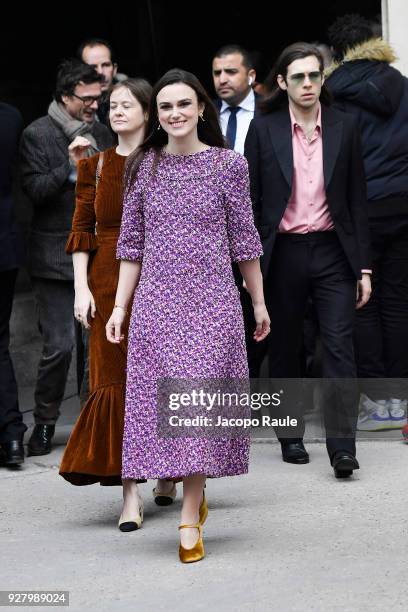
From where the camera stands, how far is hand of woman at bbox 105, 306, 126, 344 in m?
5.82

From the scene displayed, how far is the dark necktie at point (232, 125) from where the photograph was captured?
8.31 metres

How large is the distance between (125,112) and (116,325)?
0.99m

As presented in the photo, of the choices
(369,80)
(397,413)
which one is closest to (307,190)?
(369,80)

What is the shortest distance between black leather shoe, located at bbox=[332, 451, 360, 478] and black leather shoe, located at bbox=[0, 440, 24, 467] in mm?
1612

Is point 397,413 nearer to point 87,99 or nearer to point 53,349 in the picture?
point 53,349

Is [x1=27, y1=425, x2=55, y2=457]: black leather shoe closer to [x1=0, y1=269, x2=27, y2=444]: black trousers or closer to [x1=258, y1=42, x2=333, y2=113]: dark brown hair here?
[x1=0, y1=269, x2=27, y2=444]: black trousers

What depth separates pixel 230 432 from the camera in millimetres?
5633

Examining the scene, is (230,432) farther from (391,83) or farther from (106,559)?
(391,83)

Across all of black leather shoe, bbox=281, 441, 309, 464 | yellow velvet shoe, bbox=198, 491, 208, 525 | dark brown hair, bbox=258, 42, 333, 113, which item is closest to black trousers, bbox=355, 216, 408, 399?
black leather shoe, bbox=281, 441, 309, 464

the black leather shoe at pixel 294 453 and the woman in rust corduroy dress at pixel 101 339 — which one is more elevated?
the woman in rust corduroy dress at pixel 101 339

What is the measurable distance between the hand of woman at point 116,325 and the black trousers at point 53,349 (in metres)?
2.14

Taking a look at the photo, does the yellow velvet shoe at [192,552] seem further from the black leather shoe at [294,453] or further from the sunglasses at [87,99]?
the sunglasses at [87,99]

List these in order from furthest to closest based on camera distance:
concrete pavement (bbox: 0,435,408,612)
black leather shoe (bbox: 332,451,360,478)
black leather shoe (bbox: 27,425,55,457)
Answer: black leather shoe (bbox: 27,425,55,457)
black leather shoe (bbox: 332,451,360,478)
concrete pavement (bbox: 0,435,408,612)

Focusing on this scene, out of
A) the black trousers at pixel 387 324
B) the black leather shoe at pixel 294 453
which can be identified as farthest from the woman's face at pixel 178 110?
the black trousers at pixel 387 324
